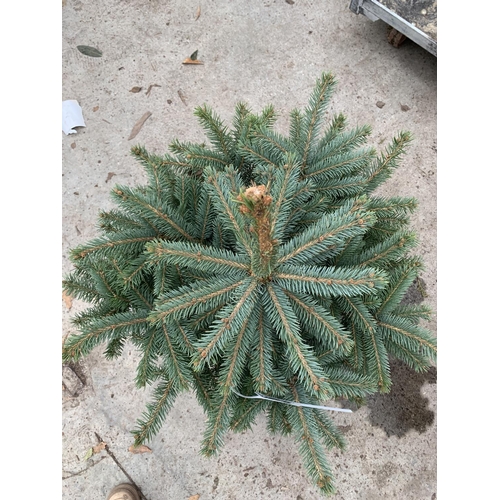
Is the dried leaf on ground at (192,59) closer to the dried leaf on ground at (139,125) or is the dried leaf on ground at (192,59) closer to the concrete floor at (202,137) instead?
the concrete floor at (202,137)

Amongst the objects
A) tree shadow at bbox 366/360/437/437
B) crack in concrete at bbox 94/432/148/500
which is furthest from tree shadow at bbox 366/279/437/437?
crack in concrete at bbox 94/432/148/500

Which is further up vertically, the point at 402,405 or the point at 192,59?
the point at 192,59

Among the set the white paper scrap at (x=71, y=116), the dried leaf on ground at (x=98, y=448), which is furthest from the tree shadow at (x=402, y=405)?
the white paper scrap at (x=71, y=116)

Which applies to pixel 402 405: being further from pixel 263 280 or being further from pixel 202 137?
pixel 202 137

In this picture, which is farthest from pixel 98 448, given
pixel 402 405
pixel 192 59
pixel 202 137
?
pixel 192 59

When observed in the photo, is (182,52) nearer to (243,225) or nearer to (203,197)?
(203,197)

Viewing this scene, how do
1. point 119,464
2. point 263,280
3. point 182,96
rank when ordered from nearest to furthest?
point 263,280, point 119,464, point 182,96

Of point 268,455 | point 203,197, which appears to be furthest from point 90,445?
point 203,197
